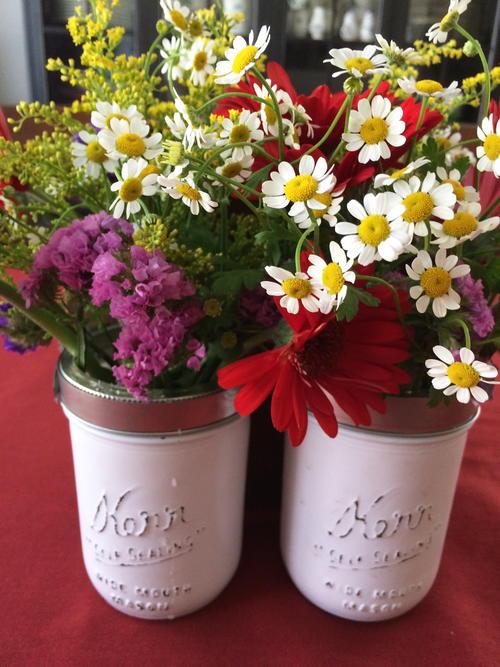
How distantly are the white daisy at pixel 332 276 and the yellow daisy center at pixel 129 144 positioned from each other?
0.11 m

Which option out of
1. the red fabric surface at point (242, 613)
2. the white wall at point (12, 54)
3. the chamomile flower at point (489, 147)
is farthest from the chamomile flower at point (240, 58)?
the white wall at point (12, 54)

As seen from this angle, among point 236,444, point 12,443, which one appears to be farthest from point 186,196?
point 12,443

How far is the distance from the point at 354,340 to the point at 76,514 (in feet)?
1.04

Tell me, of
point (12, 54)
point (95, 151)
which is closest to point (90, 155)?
point (95, 151)

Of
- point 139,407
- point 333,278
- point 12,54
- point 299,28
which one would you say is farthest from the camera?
point 12,54

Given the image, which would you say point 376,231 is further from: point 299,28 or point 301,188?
point 299,28

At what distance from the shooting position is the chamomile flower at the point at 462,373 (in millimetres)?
266

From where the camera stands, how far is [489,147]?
0.28 metres

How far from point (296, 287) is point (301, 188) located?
0.14 ft

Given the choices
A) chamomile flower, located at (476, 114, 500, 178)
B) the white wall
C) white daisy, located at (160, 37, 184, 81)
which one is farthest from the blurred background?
chamomile flower, located at (476, 114, 500, 178)

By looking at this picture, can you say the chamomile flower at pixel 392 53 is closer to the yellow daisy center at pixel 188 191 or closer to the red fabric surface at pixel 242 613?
the yellow daisy center at pixel 188 191

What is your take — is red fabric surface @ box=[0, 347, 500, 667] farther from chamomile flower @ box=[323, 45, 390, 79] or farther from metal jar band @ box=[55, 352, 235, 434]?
chamomile flower @ box=[323, 45, 390, 79]

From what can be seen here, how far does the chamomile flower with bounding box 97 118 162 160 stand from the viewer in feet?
0.98

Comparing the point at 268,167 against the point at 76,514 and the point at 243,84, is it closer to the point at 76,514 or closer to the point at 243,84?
the point at 243,84
